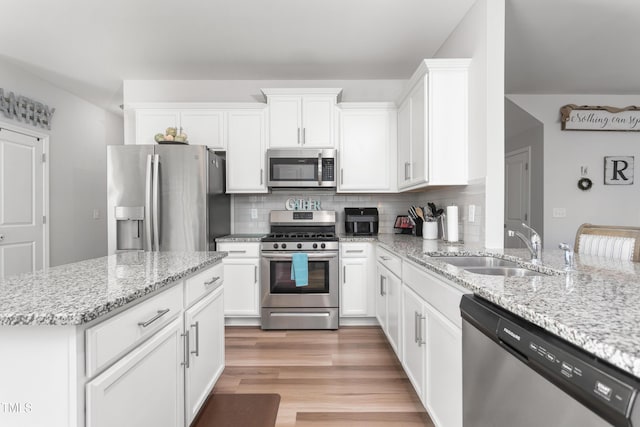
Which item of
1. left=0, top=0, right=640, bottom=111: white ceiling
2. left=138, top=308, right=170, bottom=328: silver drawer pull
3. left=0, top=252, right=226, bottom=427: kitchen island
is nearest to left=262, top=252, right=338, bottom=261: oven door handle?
left=0, top=252, right=226, bottom=427: kitchen island

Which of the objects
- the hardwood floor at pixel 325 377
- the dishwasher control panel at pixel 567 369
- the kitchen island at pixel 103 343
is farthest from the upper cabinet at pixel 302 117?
the dishwasher control panel at pixel 567 369

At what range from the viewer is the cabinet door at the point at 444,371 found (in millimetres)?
1289

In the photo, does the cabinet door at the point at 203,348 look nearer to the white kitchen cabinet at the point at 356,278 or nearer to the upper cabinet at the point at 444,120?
the white kitchen cabinet at the point at 356,278

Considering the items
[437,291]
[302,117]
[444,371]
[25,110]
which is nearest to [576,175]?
[302,117]

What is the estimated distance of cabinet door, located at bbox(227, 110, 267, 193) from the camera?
342cm

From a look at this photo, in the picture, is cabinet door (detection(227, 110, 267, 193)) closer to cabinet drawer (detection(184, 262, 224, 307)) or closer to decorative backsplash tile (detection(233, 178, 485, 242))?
decorative backsplash tile (detection(233, 178, 485, 242))

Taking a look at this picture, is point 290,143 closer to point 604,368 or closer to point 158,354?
point 158,354

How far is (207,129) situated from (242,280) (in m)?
1.65

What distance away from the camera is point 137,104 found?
3361 mm

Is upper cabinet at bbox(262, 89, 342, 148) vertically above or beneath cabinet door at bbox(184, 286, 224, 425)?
above

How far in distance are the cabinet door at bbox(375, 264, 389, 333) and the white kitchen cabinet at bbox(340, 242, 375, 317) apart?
135mm

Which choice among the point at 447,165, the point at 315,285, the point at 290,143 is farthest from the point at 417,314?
the point at 290,143

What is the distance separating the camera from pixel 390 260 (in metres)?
2.52

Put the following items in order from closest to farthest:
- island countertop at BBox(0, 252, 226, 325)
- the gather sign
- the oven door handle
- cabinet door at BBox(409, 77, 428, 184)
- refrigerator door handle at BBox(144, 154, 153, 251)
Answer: island countertop at BBox(0, 252, 226, 325), cabinet door at BBox(409, 77, 428, 184), refrigerator door handle at BBox(144, 154, 153, 251), the oven door handle, the gather sign
